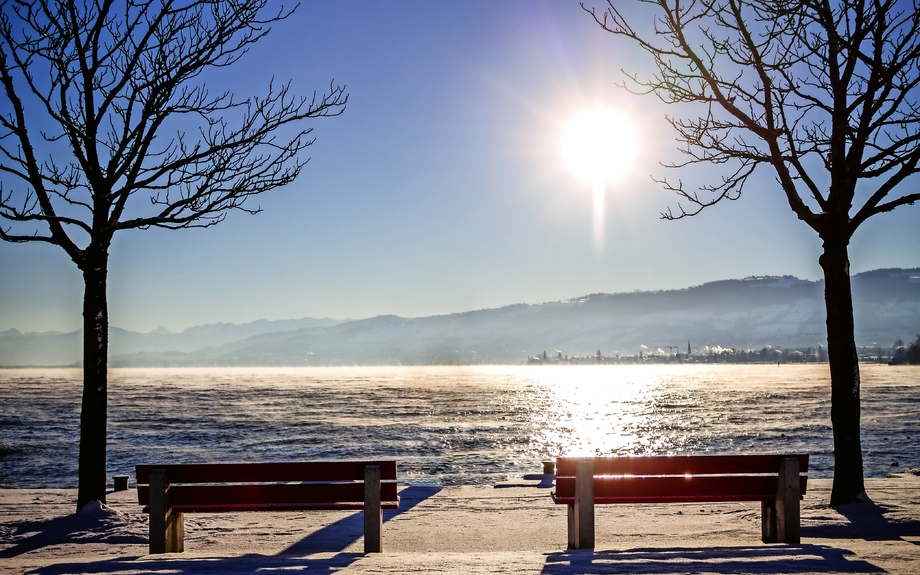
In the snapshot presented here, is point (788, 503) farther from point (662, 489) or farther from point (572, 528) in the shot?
point (572, 528)

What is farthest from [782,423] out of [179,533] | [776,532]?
[179,533]

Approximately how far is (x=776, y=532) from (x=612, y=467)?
2.26 meters

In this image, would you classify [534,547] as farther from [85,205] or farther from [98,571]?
[85,205]

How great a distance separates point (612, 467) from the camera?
8.25 meters

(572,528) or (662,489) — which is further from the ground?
(662,489)

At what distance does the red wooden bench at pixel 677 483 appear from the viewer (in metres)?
8.23

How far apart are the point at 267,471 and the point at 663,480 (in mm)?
4531

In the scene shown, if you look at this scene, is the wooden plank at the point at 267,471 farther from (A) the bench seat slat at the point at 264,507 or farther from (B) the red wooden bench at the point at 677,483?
(B) the red wooden bench at the point at 677,483

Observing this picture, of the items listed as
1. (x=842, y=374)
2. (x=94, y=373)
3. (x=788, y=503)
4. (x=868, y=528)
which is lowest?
(x=868, y=528)

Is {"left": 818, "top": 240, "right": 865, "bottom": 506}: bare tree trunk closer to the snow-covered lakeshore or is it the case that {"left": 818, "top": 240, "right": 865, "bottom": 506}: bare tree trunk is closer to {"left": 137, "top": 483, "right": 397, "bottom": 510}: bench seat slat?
the snow-covered lakeshore

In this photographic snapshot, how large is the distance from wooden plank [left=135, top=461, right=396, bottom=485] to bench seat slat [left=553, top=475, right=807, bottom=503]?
2.11m

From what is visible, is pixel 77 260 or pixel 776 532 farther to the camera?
pixel 77 260

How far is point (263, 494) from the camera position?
319 inches

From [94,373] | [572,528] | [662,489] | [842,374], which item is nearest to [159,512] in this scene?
[94,373]
